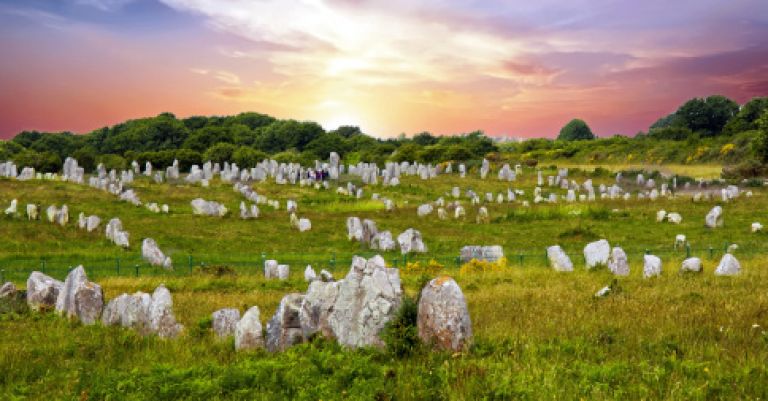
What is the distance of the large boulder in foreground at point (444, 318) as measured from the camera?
1093cm

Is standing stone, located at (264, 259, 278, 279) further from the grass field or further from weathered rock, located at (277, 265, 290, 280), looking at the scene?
the grass field

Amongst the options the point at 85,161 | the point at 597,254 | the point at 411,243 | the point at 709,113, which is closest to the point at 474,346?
the point at 597,254

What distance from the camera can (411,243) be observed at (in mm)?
30281

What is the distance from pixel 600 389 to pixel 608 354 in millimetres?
1961

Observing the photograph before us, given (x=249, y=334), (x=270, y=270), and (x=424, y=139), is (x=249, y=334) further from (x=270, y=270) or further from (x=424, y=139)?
(x=424, y=139)

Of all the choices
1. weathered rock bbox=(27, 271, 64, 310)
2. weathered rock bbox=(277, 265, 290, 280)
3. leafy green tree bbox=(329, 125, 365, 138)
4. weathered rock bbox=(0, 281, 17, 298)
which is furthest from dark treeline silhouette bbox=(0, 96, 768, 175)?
weathered rock bbox=(0, 281, 17, 298)

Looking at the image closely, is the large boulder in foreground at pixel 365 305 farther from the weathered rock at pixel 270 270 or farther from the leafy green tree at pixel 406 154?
the leafy green tree at pixel 406 154

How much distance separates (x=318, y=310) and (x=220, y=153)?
93.3 meters

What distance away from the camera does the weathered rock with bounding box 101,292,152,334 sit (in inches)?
536

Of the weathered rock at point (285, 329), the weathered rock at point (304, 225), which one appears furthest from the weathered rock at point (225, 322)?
the weathered rock at point (304, 225)

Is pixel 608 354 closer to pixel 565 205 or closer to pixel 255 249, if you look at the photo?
pixel 255 249

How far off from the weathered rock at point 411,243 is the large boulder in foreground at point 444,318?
18776 millimetres

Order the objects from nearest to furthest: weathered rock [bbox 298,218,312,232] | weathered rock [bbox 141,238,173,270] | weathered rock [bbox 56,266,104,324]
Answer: weathered rock [bbox 56,266,104,324] < weathered rock [bbox 141,238,173,270] < weathered rock [bbox 298,218,312,232]

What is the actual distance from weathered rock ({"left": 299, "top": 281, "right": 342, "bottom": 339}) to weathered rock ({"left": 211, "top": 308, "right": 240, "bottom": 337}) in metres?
1.93
